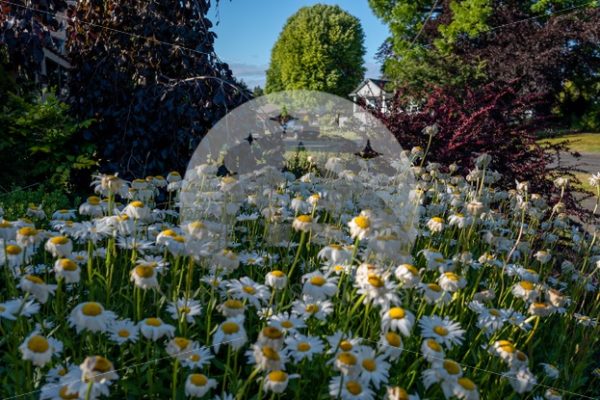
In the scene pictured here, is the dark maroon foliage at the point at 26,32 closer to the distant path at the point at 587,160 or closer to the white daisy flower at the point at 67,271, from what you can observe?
the white daisy flower at the point at 67,271

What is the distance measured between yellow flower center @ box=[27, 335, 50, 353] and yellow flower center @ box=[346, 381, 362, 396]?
0.58 m

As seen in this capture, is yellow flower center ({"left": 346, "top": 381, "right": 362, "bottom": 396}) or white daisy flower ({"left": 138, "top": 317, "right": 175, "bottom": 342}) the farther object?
white daisy flower ({"left": 138, "top": 317, "right": 175, "bottom": 342})

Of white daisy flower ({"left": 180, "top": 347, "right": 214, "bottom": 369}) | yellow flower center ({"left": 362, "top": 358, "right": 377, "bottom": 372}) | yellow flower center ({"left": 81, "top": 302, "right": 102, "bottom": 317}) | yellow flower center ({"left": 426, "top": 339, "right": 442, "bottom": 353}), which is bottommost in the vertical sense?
white daisy flower ({"left": 180, "top": 347, "right": 214, "bottom": 369})

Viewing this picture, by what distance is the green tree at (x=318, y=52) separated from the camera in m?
1.55

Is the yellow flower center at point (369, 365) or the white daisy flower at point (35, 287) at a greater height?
the white daisy flower at point (35, 287)

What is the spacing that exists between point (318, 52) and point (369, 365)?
1.00 metres

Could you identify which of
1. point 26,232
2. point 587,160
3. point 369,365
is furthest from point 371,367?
point 587,160

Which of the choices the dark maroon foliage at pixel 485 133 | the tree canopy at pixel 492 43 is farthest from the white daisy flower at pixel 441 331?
the dark maroon foliage at pixel 485 133

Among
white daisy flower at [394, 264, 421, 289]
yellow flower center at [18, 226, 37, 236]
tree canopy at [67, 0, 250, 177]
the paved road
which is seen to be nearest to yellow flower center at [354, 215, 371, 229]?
white daisy flower at [394, 264, 421, 289]

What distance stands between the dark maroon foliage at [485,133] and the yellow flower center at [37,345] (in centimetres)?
324

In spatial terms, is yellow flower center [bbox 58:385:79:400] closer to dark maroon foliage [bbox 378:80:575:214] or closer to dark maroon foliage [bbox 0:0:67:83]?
dark maroon foliage [bbox 0:0:67:83]

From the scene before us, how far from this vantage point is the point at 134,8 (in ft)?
11.3

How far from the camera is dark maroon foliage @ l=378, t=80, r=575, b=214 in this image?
12.2 feet

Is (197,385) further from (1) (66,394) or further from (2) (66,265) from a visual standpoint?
(2) (66,265)
